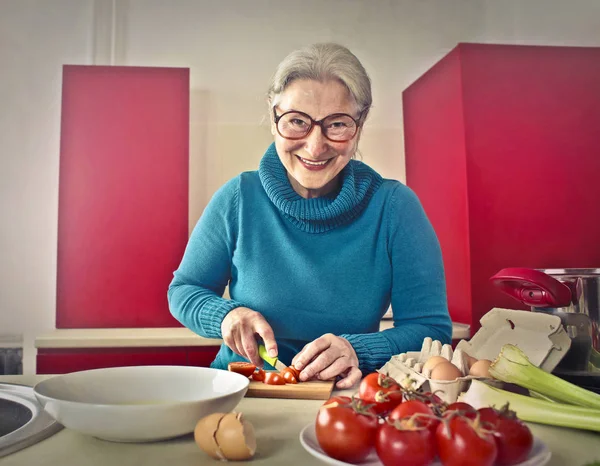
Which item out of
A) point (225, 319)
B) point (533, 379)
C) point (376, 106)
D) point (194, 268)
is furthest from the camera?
point (376, 106)

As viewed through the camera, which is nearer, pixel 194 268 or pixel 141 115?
pixel 194 268

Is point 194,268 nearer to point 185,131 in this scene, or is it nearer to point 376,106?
point 185,131

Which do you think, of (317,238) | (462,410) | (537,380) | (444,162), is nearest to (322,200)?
(317,238)

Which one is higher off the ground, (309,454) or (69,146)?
(69,146)

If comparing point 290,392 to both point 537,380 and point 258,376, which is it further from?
point 537,380

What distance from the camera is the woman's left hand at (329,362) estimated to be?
905 mm

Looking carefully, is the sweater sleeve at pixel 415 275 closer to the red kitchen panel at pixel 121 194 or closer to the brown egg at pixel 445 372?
the brown egg at pixel 445 372

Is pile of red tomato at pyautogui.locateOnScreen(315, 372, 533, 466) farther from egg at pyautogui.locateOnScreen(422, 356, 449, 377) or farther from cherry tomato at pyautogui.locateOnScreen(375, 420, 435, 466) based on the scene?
egg at pyautogui.locateOnScreen(422, 356, 449, 377)

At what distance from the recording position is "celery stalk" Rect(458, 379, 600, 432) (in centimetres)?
60

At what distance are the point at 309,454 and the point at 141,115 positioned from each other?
6.89 feet

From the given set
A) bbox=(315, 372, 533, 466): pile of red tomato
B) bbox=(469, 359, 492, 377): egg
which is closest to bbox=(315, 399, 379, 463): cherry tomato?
bbox=(315, 372, 533, 466): pile of red tomato

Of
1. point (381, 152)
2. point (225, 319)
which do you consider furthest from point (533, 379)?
point (381, 152)

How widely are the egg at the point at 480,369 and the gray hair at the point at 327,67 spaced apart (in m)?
0.85

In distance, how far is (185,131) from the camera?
2406 mm
